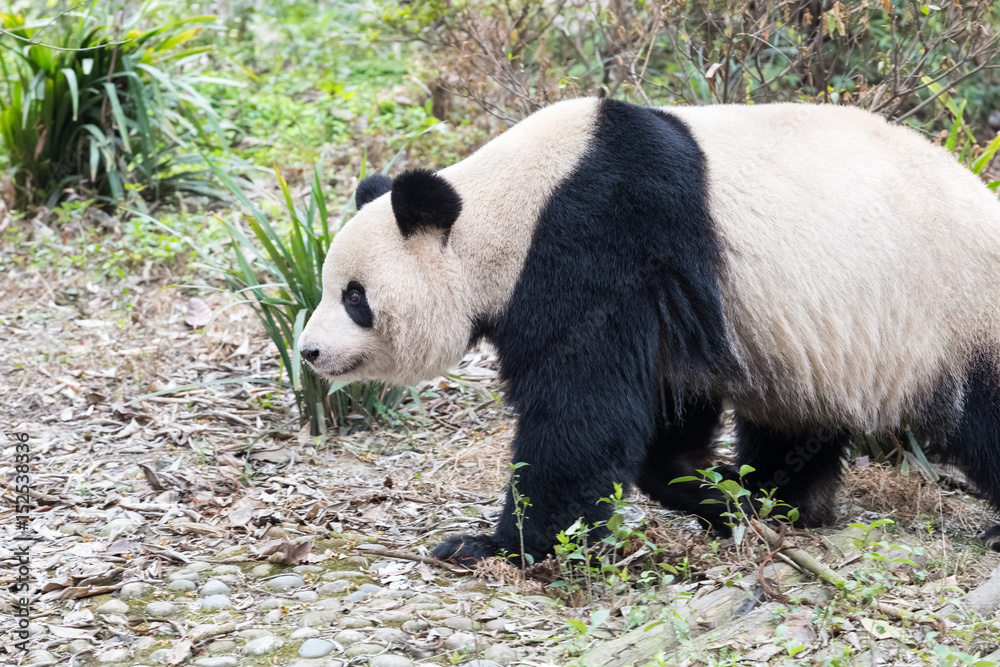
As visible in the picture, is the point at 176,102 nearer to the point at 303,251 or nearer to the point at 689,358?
the point at 303,251

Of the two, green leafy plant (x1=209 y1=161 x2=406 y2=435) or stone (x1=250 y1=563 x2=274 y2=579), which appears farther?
green leafy plant (x1=209 y1=161 x2=406 y2=435)

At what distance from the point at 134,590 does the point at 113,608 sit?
6.2 inches

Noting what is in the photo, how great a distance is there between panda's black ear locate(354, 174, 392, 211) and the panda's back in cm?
129

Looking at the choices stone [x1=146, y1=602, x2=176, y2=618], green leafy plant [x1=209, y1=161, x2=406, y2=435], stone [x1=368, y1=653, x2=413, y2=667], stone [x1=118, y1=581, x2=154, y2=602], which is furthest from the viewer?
green leafy plant [x1=209, y1=161, x2=406, y2=435]

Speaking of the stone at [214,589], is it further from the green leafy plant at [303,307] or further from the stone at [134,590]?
the green leafy plant at [303,307]

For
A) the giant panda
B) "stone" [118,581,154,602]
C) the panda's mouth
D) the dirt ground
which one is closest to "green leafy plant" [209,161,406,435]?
the dirt ground

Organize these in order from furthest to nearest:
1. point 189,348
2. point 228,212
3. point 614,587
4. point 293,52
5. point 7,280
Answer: point 293,52, point 228,212, point 7,280, point 189,348, point 614,587

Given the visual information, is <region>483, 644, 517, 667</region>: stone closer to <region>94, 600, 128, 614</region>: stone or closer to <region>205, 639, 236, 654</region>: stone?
<region>205, 639, 236, 654</region>: stone

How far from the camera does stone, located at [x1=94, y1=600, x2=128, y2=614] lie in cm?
318

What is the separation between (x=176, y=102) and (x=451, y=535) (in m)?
5.24

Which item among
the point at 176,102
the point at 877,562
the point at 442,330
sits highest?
the point at 176,102

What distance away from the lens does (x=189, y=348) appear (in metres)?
6.00

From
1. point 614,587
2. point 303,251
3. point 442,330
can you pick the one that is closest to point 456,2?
point 303,251

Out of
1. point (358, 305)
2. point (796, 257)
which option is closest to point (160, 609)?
point (358, 305)
